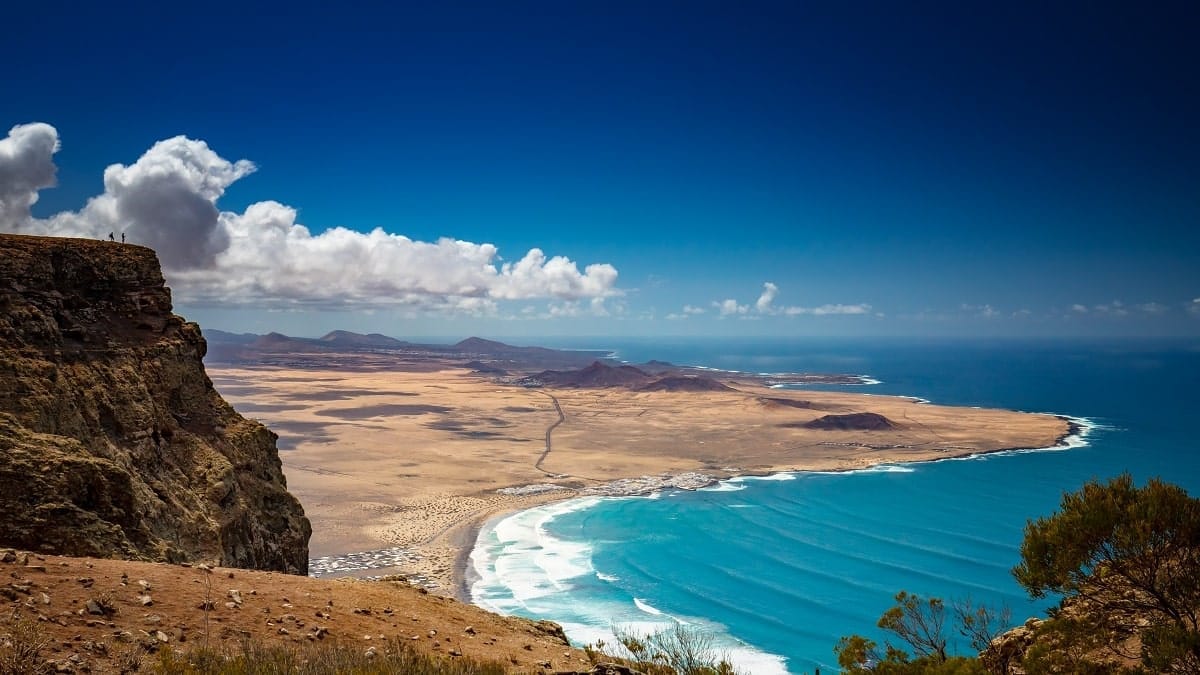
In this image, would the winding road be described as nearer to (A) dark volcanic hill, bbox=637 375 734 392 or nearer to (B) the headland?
(B) the headland

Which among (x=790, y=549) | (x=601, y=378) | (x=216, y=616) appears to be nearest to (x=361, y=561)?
(x=790, y=549)

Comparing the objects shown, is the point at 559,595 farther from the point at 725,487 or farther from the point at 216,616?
the point at 725,487

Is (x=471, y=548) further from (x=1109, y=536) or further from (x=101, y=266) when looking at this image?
(x=1109, y=536)

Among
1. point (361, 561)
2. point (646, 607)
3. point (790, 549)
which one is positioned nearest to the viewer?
point (646, 607)

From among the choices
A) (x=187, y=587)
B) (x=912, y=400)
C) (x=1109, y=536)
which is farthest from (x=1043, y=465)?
(x=187, y=587)

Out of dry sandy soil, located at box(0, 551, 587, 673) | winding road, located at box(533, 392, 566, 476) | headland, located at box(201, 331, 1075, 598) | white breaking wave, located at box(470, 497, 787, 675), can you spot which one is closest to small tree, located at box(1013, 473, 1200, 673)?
dry sandy soil, located at box(0, 551, 587, 673)

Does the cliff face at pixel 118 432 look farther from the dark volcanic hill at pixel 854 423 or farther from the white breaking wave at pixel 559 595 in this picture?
the dark volcanic hill at pixel 854 423

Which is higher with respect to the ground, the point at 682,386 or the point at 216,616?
the point at 216,616

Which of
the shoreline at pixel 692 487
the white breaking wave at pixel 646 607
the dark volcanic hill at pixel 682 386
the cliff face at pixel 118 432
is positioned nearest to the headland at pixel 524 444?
the shoreline at pixel 692 487

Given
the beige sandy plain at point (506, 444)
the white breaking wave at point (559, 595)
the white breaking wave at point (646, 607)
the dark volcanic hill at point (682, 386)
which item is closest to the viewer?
the white breaking wave at point (559, 595)
